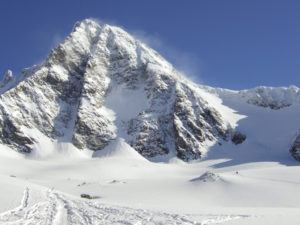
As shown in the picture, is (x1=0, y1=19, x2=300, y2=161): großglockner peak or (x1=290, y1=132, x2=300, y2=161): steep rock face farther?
(x1=0, y1=19, x2=300, y2=161): großglockner peak

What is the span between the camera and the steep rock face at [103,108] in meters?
97.4

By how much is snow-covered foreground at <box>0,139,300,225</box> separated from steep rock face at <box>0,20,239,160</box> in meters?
6.79

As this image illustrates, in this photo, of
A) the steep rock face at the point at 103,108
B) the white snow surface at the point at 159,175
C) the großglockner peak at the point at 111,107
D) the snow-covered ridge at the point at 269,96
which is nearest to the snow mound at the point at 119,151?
the white snow surface at the point at 159,175

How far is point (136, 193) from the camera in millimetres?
42500

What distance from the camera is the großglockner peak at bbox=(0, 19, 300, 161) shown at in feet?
319

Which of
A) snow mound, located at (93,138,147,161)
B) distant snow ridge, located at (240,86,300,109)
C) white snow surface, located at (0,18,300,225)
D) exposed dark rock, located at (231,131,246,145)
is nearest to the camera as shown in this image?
white snow surface, located at (0,18,300,225)

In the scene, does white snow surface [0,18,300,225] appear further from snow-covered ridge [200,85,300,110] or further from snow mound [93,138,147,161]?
snow-covered ridge [200,85,300,110]

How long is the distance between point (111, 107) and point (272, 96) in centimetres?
6569

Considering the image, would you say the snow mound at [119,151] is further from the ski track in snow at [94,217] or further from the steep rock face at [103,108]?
the ski track in snow at [94,217]

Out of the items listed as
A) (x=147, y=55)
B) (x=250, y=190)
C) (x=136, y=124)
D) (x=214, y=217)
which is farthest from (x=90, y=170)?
(x=147, y=55)

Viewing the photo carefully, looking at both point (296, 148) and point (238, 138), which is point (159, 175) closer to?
point (296, 148)

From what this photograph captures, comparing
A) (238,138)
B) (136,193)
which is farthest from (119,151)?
(136,193)

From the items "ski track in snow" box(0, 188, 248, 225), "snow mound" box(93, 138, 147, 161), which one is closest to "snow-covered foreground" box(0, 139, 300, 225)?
"ski track in snow" box(0, 188, 248, 225)

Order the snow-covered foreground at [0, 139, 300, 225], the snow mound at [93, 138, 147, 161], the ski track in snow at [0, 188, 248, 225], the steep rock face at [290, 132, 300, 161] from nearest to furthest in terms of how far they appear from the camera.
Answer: the ski track in snow at [0, 188, 248, 225]
the snow-covered foreground at [0, 139, 300, 225]
the steep rock face at [290, 132, 300, 161]
the snow mound at [93, 138, 147, 161]
